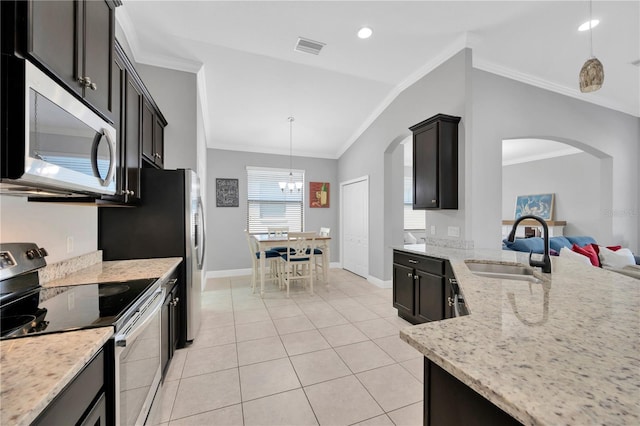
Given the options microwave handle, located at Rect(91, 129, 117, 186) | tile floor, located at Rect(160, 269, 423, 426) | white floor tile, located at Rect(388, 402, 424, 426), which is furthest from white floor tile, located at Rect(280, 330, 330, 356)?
microwave handle, located at Rect(91, 129, 117, 186)

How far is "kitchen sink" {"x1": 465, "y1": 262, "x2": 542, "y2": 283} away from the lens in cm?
188

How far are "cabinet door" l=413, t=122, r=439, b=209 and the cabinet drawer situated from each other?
65cm

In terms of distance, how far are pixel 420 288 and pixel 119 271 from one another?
283 centimetres

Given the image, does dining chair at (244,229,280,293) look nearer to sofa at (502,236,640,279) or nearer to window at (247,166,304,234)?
window at (247,166,304,234)

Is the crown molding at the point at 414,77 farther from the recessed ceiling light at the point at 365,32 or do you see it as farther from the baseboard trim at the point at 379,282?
the baseboard trim at the point at 379,282

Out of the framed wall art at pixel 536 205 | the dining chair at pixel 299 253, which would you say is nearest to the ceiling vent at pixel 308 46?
the dining chair at pixel 299 253

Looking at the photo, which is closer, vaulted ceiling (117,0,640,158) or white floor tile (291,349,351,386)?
white floor tile (291,349,351,386)

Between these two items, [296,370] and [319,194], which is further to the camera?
[319,194]

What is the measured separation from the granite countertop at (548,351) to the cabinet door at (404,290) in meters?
1.89

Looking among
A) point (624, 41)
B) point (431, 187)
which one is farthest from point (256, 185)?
point (624, 41)

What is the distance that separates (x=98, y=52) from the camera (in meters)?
1.38

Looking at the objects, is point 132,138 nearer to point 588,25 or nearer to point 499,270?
point 499,270

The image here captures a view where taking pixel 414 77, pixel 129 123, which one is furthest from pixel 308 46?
pixel 129 123

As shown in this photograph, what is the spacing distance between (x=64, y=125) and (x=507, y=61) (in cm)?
415
